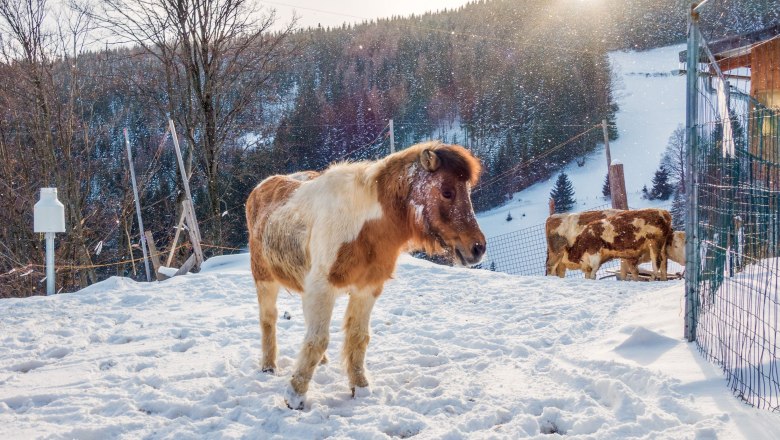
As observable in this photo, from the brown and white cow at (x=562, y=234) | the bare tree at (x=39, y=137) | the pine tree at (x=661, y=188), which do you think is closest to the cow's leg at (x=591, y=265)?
the brown and white cow at (x=562, y=234)

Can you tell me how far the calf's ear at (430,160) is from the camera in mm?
3111

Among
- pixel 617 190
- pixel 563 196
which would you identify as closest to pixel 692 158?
pixel 617 190

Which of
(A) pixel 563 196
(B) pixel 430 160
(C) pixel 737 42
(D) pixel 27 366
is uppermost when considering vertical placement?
(C) pixel 737 42

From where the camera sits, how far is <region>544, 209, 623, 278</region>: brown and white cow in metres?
10.1

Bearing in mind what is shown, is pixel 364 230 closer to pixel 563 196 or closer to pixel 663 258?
pixel 663 258

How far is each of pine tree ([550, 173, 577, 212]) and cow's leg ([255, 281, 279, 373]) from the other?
3266cm

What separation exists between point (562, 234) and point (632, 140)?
41510 mm

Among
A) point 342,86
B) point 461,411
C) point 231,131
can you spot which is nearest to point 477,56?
point 342,86

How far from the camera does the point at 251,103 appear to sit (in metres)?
15.0

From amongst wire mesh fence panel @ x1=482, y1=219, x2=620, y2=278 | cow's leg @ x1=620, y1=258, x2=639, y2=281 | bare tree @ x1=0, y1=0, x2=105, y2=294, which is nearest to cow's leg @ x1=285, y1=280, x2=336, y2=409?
cow's leg @ x1=620, y1=258, x2=639, y2=281

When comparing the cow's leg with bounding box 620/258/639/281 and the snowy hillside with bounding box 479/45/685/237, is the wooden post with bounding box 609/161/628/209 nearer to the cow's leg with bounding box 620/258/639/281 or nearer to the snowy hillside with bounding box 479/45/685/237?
the cow's leg with bounding box 620/258/639/281

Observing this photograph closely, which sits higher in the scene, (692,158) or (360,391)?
(692,158)

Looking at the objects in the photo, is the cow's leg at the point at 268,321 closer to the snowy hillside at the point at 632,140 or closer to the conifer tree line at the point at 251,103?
the conifer tree line at the point at 251,103

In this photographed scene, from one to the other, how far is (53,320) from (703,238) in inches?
→ 267
